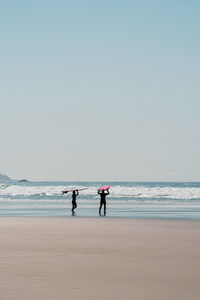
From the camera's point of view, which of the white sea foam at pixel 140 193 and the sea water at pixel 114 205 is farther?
the white sea foam at pixel 140 193

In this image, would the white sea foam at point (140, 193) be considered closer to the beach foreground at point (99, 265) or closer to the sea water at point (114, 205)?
the sea water at point (114, 205)

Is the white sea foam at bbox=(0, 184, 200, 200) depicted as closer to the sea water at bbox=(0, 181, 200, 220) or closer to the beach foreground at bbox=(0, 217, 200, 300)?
the sea water at bbox=(0, 181, 200, 220)

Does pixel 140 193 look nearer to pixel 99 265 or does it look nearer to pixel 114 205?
pixel 114 205

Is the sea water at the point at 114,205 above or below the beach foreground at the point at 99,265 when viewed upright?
above

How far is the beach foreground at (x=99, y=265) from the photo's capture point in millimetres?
7781

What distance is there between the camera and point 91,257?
11391mm

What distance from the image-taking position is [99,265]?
10.2 meters

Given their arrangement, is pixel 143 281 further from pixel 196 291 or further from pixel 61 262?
pixel 61 262

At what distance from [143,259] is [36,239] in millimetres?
4818

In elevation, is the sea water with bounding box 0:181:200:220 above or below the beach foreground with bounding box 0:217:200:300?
above

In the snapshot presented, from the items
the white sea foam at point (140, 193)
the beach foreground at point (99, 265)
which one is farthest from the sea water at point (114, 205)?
the beach foreground at point (99, 265)

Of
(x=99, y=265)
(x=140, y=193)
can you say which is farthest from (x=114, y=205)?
(x=140, y=193)

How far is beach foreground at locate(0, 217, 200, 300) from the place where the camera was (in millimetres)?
7781

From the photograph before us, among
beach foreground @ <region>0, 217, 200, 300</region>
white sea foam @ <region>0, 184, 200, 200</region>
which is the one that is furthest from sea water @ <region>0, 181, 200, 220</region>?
beach foreground @ <region>0, 217, 200, 300</region>
